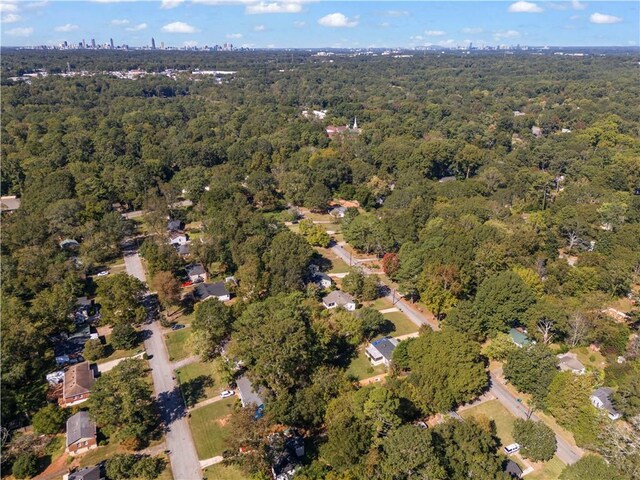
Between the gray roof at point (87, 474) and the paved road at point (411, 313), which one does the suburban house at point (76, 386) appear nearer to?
the gray roof at point (87, 474)

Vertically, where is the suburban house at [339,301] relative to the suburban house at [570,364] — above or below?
above

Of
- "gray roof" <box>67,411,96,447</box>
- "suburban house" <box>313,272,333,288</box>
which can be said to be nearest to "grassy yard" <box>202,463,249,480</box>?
"gray roof" <box>67,411,96,447</box>

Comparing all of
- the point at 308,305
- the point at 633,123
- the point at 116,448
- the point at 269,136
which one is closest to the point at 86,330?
the point at 116,448

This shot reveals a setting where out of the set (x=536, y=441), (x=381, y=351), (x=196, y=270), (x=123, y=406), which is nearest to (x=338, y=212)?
(x=196, y=270)

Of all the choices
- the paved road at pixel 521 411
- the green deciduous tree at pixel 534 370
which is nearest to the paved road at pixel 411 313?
the paved road at pixel 521 411

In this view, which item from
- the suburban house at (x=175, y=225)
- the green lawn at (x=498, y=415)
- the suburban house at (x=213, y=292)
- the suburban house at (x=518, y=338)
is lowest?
the green lawn at (x=498, y=415)

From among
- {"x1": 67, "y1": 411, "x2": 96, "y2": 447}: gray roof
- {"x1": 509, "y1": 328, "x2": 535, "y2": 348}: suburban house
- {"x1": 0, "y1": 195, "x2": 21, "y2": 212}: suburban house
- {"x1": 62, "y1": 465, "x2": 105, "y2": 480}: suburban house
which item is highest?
{"x1": 0, "y1": 195, "x2": 21, "y2": 212}: suburban house

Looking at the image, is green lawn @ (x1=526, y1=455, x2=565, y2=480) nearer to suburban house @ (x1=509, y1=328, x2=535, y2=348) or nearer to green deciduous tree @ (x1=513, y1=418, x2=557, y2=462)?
green deciduous tree @ (x1=513, y1=418, x2=557, y2=462)
